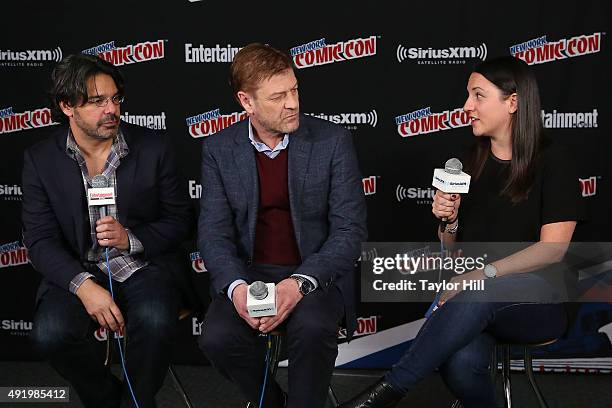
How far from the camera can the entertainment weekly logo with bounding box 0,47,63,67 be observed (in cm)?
343

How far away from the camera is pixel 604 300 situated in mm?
3260

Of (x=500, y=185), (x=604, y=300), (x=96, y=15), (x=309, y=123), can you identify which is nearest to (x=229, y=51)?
(x=96, y=15)

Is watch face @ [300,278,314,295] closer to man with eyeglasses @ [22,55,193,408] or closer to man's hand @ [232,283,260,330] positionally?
man's hand @ [232,283,260,330]

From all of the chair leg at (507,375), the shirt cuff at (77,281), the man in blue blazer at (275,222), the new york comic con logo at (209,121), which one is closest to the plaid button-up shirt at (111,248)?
the shirt cuff at (77,281)

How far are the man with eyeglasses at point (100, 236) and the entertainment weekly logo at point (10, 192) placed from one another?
0.90 meters

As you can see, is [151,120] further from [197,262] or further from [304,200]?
[304,200]

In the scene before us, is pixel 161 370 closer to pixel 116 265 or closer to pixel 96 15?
pixel 116 265

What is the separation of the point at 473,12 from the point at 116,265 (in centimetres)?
170

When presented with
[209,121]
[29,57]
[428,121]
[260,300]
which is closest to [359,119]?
[428,121]

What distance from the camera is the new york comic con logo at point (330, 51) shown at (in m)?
3.30

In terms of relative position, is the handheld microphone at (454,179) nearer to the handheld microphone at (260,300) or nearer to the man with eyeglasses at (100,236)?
the handheld microphone at (260,300)

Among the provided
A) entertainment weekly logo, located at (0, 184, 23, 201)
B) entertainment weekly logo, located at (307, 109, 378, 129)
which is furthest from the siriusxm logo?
entertainment weekly logo, located at (0, 184, 23, 201)

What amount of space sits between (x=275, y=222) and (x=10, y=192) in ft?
4.93

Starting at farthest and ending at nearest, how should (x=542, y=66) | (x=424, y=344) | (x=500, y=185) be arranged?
(x=542, y=66), (x=500, y=185), (x=424, y=344)
